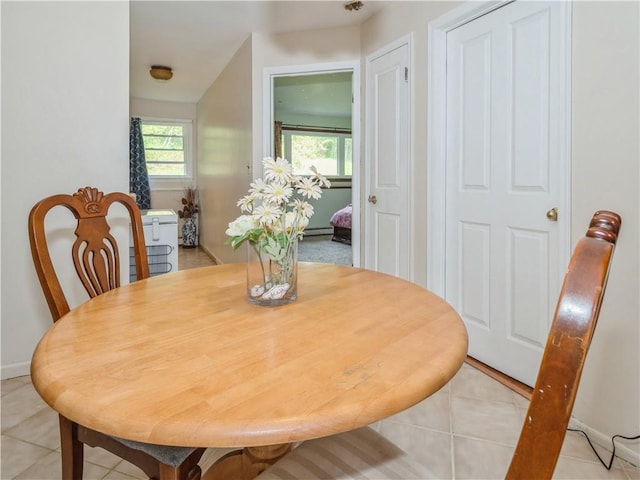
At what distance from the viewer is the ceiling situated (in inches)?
121

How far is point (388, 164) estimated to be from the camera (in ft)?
9.94

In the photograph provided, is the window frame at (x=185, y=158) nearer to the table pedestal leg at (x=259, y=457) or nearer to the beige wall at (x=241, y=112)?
the beige wall at (x=241, y=112)

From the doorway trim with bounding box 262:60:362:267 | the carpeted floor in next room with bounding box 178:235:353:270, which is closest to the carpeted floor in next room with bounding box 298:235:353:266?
the carpeted floor in next room with bounding box 178:235:353:270

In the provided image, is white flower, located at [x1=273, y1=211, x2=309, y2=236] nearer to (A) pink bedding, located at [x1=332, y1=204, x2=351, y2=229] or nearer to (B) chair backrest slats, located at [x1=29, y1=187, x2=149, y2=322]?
(B) chair backrest slats, located at [x1=29, y1=187, x2=149, y2=322]

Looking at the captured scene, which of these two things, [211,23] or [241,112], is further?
[241,112]

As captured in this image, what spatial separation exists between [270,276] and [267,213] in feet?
0.57

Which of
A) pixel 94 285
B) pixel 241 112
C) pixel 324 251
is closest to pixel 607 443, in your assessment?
pixel 94 285

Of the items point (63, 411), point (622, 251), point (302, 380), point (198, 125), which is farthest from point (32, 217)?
point (198, 125)

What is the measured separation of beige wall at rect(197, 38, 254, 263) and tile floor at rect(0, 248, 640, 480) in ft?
8.06

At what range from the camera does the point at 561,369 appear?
0.38 metres

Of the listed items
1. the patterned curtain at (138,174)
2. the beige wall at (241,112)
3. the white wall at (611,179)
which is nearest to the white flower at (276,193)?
the white wall at (611,179)

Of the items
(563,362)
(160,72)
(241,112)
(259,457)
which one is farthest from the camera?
(160,72)

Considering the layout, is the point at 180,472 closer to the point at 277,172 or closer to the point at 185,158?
the point at 277,172

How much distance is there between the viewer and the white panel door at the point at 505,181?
192 cm
